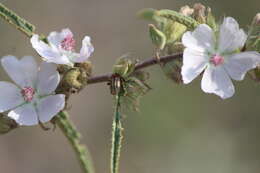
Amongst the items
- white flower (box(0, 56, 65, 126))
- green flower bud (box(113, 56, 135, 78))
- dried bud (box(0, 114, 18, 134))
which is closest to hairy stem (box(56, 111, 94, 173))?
white flower (box(0, 56, 65, 126))

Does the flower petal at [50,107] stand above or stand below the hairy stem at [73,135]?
above

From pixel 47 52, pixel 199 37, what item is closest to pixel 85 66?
pixel 47 52

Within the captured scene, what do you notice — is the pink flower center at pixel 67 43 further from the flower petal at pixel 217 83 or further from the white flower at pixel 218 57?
the flower petal at pixel 217 83

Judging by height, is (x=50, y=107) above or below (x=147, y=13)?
below

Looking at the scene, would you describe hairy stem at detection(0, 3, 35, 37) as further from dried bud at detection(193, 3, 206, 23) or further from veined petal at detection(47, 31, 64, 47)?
dried bud at detection(193, 3, 206, 23)

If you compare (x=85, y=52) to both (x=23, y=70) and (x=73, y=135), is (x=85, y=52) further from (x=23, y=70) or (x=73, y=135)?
(x=73, y=135)

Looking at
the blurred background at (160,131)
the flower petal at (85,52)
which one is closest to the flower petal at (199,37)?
the flower petal at (85,52)
